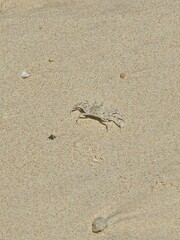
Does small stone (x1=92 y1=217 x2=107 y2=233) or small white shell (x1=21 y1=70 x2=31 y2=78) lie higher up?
small white shell (x1=21 y1=70 x2=31 y2=78)

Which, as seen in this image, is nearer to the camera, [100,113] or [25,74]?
[100,113]

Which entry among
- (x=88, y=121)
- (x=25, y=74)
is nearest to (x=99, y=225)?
(x=88, y=121)

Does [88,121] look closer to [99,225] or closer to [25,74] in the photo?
[25,74]

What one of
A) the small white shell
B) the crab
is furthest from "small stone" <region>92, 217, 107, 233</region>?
the small white shell

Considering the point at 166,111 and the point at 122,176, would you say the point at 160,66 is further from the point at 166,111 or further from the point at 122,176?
the point at 122,176

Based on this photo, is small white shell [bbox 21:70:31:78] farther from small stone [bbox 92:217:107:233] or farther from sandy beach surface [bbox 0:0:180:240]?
small stone [bbox 92:217:107:233]

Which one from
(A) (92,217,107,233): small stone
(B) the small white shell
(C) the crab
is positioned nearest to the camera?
(A) (92,217,107,233): small stone

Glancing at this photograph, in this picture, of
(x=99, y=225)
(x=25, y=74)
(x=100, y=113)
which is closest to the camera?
(x=99, y=225)
